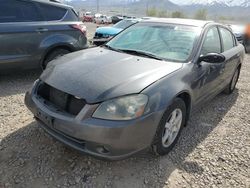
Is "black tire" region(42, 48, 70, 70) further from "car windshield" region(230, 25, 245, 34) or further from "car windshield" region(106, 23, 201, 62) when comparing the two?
"car windshield" region(230, 25, 245, 34)

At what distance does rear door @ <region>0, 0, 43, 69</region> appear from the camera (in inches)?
189

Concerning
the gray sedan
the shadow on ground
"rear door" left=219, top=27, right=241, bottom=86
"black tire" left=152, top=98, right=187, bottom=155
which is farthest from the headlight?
"rear door" left=219, top=27, right=241, bottom=86

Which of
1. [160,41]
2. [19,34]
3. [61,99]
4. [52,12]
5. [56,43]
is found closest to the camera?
[61,99]

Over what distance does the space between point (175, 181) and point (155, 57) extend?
153 cm

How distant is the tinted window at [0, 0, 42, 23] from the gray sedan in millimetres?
2192

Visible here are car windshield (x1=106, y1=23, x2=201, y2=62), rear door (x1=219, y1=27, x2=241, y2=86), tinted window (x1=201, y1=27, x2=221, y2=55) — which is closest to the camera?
car windshield (x1=106, y1=23, x2=201, y2=62)

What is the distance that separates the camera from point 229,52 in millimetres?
4453

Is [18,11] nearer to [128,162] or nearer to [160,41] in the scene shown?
[160,41]

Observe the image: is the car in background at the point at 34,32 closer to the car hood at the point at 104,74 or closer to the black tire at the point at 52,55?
the black tire at the point at 52,55

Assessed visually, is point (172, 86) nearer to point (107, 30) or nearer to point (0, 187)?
point (0, 187)

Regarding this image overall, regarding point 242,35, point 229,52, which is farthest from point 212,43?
point 242,35

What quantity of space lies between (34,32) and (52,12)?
0.69m

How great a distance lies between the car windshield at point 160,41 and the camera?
336 cm

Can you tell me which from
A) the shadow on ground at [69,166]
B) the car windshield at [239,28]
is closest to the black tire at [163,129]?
the shadow on ground at [69,166]
